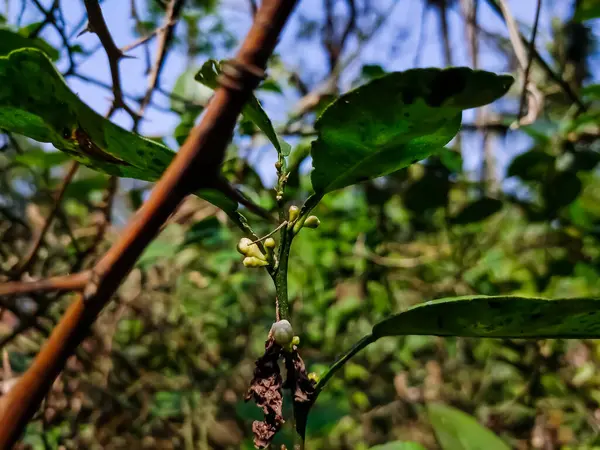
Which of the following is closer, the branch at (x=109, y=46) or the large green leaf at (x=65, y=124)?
the large green leaf at (x=65, y=124)

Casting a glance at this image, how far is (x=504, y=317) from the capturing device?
35 centimetres

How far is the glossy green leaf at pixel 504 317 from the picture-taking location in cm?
33

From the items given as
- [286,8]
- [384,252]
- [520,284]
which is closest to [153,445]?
[384,252]

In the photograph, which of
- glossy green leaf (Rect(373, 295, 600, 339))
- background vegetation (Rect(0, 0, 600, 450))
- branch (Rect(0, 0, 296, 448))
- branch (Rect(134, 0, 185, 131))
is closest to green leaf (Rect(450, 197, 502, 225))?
background vegetation (Rect(0, 0, 600, 450))

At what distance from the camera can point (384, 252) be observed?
4.53ft

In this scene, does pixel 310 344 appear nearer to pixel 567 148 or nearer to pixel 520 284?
pixel 520 284

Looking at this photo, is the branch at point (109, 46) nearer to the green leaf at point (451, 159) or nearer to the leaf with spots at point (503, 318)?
the leaf with spots at point (503, 318)

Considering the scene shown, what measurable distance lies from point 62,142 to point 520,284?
1141mm

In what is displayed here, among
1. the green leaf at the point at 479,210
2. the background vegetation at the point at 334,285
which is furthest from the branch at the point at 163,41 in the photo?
the green leaf at the point at 479,210

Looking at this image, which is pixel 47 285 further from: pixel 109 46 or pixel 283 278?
pixel 109 46

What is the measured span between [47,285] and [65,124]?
0.56ft

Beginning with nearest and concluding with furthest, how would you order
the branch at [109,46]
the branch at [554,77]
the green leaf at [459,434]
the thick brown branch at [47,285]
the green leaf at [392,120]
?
the thick brown branch at [47,285] < the green leaf at [392,120] < the branch at [109,46] < the green leaf at [459,434] < the branch at [554,77]

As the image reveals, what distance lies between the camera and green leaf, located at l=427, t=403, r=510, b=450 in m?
0.65

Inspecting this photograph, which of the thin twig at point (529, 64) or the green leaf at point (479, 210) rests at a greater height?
the green leaf at point (479, 210)
